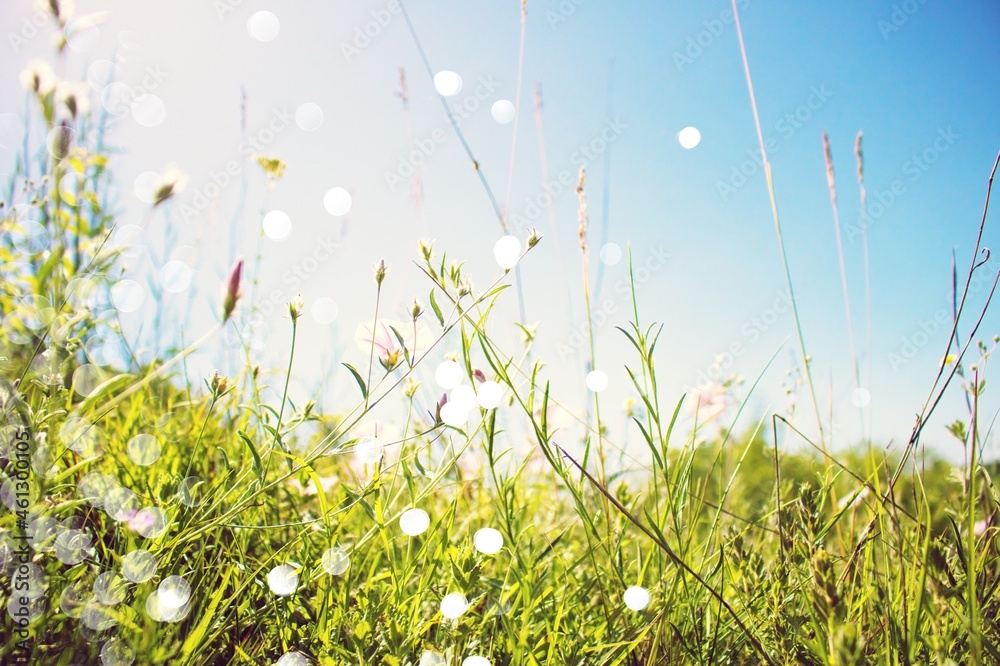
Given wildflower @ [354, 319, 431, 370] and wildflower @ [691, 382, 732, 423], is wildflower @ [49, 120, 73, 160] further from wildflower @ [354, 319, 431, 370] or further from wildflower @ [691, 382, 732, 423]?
wildflower @ [691, 382, 732, 423]

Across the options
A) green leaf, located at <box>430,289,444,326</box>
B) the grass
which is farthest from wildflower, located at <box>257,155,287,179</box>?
green leaf, located at <box>430,289,444,326</box>

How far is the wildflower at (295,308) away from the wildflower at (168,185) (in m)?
0.24

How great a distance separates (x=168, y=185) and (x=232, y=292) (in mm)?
265

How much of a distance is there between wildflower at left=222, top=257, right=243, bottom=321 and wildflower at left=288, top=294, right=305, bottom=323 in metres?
0.16

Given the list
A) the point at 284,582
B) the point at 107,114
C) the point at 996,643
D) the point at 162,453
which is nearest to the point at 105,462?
the point at 162,453

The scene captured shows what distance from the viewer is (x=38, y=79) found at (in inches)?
34.8

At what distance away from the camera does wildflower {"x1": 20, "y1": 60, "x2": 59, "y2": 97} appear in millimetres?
860

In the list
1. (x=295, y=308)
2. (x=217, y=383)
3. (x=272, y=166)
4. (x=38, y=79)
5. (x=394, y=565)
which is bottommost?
(x=394, y=565)

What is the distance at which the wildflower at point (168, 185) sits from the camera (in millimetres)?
894

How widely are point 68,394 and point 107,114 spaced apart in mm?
2150

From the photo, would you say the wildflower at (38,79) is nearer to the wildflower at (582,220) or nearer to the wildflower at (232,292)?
the wildflower at (232,292)

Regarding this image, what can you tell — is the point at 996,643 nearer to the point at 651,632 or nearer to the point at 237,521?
the point at 651,632

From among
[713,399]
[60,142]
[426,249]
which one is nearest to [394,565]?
[426,249]

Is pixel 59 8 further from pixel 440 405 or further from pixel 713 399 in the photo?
pixel 713 399
